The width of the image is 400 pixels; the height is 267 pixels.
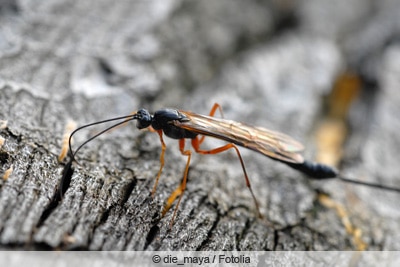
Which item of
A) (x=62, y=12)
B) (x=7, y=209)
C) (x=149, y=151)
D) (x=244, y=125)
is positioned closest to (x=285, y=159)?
(x=244, y=125)

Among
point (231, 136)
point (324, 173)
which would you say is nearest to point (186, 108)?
point (231, 136)

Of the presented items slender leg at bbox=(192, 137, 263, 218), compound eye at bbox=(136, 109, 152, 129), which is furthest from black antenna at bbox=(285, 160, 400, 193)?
compound eye at bbox=(136, 109, 152, 129)

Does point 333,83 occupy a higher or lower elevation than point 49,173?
higher

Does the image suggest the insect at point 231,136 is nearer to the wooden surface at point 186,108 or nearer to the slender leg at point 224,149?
the slender leg at point 224,149

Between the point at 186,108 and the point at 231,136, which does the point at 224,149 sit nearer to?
the point at 231,136

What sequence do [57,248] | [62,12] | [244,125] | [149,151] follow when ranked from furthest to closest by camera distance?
1. [62,12]
2. [244,125]
3. [149,151]
4. [57,248]

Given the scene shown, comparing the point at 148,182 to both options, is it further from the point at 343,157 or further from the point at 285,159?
the point at 343,157
